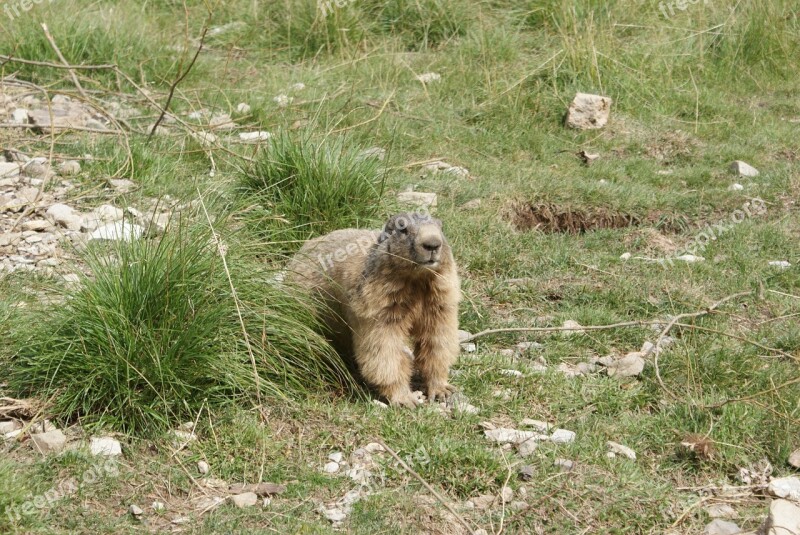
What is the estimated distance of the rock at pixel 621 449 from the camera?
453 centimetres

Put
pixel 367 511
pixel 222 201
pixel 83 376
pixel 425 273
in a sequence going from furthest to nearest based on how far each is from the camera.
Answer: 1. pixel 222 201
2. pixel 425 273
3. pixel 83 376
4. pixel 367 511

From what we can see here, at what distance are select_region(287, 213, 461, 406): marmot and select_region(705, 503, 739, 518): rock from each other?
152cm

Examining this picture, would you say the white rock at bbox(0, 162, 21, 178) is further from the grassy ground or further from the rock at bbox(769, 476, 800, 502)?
the rock at bbox(769, 476, 800, 502)

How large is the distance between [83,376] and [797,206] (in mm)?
5858

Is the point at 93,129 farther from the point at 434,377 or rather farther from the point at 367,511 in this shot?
the point at 367,511

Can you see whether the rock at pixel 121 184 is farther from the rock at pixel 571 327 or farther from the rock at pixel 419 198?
the rock at pixel 571 327

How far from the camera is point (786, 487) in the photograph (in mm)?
4297

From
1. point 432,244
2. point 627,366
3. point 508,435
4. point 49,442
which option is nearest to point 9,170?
point 49,442

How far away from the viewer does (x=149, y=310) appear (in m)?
4.54

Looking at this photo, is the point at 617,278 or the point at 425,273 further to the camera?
the point at 617,278

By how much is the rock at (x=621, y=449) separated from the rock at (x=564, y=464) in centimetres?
28

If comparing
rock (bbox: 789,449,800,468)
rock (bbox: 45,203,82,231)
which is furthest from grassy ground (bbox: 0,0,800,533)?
rock (bbox: 45,203,82,231)

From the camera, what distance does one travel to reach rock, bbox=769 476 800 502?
14.0 feet

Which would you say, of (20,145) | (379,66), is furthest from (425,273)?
(379,66)
